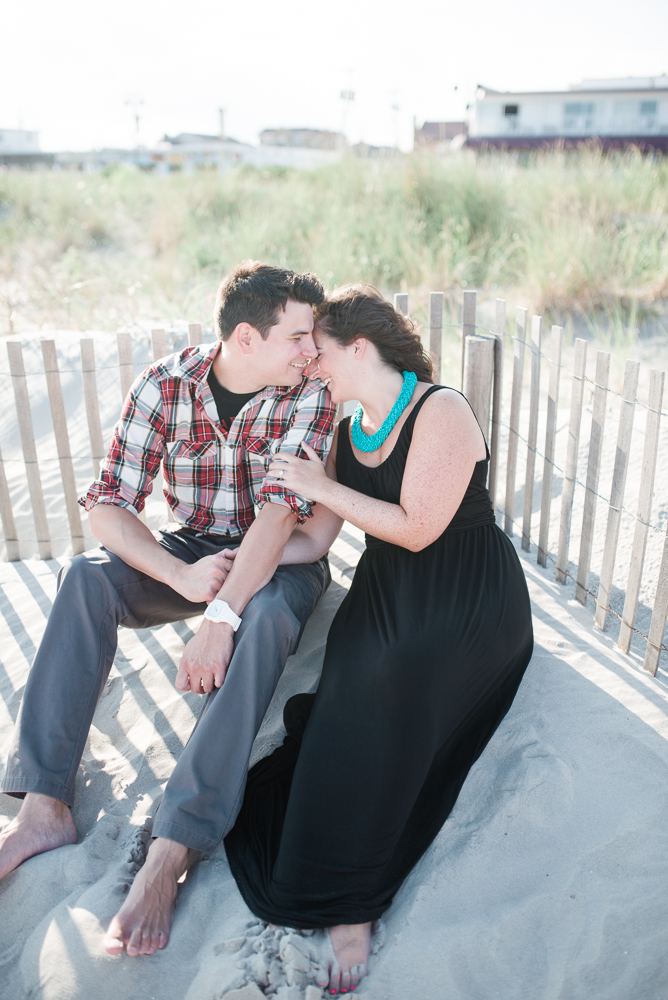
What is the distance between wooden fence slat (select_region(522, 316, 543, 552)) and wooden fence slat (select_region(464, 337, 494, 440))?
0.71 feet

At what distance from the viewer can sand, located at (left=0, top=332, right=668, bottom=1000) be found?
174 cm

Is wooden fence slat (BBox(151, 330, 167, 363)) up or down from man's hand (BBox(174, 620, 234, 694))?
up

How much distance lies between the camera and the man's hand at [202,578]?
248 cm

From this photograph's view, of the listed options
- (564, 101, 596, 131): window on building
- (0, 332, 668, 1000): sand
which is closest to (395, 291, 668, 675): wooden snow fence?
(0, 332, 668, 1000): sand

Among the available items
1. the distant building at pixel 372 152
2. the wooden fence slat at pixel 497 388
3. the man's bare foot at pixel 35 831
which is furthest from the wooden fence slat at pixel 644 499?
the distant building at pixel 372 152

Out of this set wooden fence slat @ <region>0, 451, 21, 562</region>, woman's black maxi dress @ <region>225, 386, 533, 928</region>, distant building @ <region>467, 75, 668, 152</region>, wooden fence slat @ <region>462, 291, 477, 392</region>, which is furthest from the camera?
distant building @ <region>467, 75, 668, 152</region>

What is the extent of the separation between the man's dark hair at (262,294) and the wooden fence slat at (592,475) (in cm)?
128

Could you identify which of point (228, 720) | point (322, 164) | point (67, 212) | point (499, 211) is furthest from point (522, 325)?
point (67, 212)

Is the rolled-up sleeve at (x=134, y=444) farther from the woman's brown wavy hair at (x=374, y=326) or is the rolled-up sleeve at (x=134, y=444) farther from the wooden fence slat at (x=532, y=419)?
the wooden fence slat at (x=532, y=419)

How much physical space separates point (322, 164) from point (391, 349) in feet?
36.5

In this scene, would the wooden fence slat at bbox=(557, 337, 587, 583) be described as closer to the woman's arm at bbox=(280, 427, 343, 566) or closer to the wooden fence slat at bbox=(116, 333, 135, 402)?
the woman's arm at bbox=(280, 427, 343, 566)

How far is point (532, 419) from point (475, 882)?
226 cm

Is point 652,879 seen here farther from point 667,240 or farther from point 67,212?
point 67,212

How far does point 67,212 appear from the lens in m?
13.0
